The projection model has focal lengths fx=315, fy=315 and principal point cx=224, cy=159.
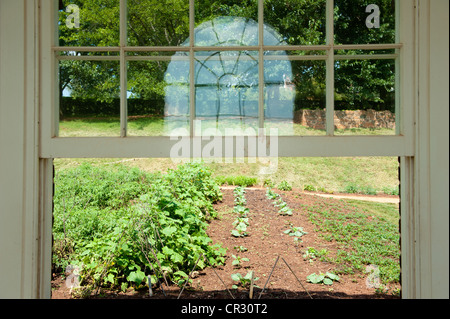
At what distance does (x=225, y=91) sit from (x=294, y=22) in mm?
332

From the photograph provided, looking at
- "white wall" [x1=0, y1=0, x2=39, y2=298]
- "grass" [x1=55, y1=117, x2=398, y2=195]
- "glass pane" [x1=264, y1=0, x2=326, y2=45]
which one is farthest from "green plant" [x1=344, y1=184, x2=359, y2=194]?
"white wall" [x1=0, y1=0, x2=39, y2=298]

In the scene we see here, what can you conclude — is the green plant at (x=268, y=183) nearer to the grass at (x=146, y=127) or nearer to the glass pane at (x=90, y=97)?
the grass at (x=146, y=127)

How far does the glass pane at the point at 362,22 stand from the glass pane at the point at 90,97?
0.69 meters

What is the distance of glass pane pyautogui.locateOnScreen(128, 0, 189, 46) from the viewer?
37.5 inches

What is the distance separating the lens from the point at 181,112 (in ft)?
3.11

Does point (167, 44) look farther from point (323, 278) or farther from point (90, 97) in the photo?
point (323, 278)

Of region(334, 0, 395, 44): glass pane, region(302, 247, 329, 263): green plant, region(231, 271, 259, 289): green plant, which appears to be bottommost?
region(231, 271, 259, 289): green plant

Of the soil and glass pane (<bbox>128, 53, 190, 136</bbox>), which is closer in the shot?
glass pane (<bbox>128, 53, 190, 136</bbox>)

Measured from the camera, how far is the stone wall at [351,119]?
0.92 m

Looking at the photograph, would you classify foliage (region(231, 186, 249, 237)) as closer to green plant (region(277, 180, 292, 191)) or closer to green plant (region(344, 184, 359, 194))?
green plant (region(277, 180, 292, 191))

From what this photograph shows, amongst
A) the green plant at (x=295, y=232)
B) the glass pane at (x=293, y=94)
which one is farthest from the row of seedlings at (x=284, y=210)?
the glass pane at (x=293, y=94)

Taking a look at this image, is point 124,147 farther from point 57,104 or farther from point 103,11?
point 103,11

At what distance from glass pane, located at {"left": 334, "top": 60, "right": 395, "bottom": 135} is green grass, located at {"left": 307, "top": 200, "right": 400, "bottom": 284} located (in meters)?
0.89

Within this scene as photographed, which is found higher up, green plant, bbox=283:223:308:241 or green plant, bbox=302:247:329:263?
green plant, bbox=283:223:308:241
